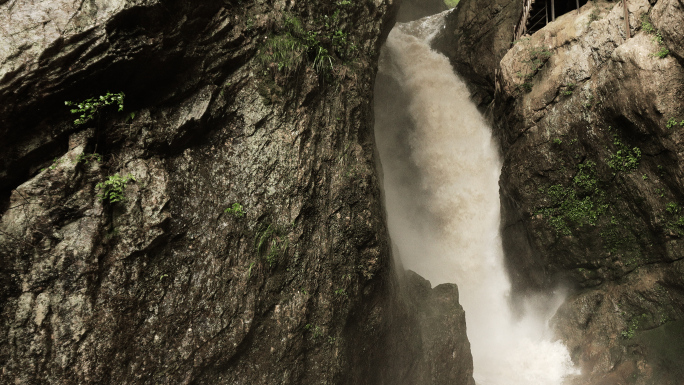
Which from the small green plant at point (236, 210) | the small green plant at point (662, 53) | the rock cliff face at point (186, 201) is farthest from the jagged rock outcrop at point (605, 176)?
the small green plant at point (236, 210)

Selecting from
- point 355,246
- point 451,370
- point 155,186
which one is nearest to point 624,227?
point 451,370

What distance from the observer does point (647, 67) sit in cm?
743

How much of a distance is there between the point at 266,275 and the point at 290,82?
345cm

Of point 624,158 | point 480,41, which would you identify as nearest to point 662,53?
point 624,158

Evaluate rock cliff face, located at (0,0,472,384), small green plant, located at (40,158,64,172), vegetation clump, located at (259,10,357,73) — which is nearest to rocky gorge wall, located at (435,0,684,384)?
rock cliff face, located at (0,0,472,384)

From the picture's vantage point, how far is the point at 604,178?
8852 millimetres

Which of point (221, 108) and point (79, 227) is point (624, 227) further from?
point (79, 227)

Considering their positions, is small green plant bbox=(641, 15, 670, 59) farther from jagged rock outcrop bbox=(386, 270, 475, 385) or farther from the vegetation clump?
jagged rock outcrop bbox=(386, 270, 475, 385)

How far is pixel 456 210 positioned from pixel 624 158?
543 centimetres

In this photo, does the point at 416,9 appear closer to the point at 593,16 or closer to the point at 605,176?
the point at 593,16

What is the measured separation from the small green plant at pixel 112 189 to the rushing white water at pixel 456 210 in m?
9.30

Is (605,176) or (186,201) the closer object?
(186,201)

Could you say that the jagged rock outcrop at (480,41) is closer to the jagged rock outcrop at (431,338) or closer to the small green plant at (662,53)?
the small green plant at (662,53)

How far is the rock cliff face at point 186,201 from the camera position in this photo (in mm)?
3844
